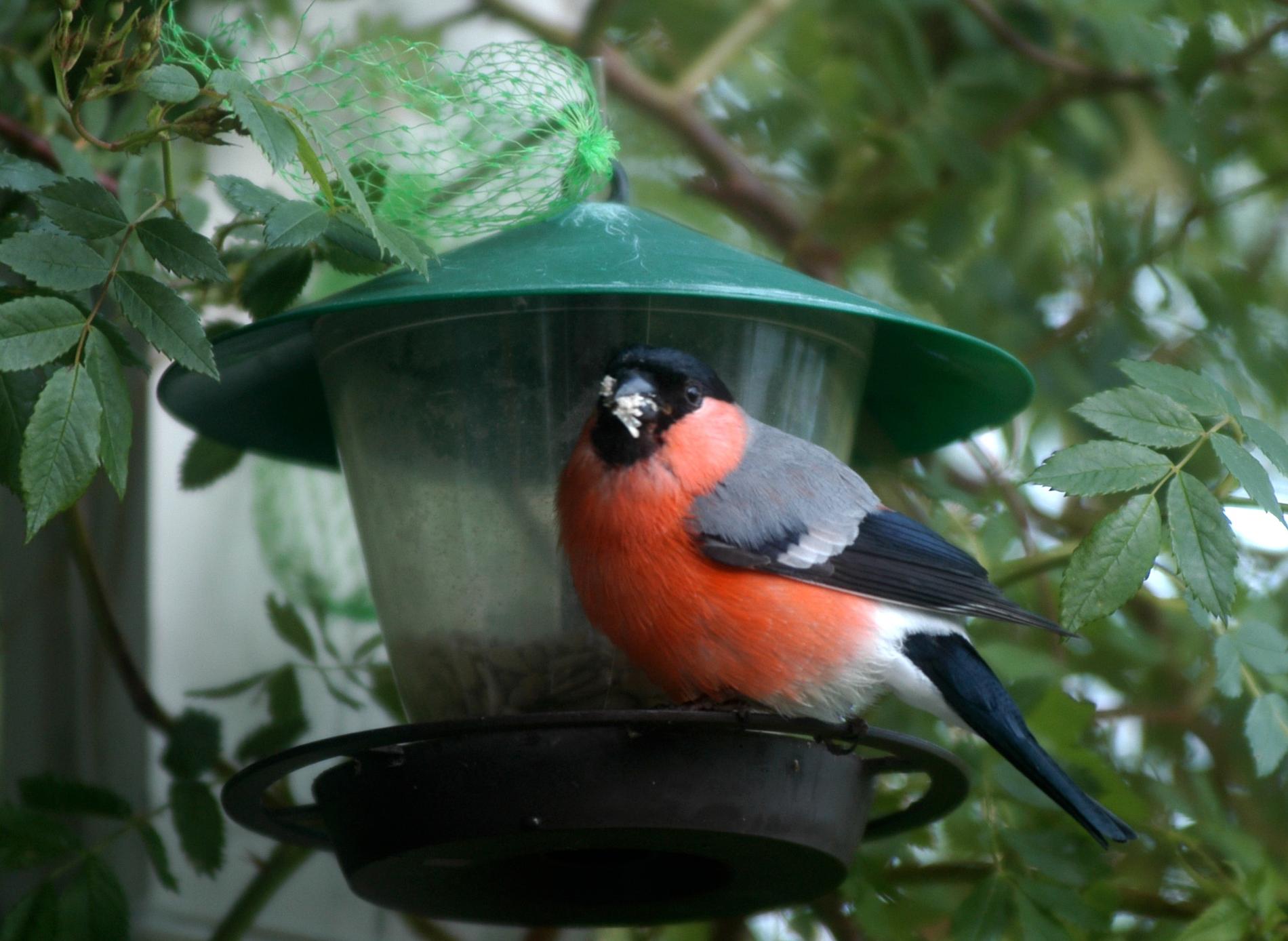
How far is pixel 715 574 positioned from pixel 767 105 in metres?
2.26

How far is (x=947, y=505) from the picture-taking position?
11.6 ft

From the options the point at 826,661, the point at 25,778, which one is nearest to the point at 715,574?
the point at 826,661

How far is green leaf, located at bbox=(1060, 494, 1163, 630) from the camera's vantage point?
2.05 m

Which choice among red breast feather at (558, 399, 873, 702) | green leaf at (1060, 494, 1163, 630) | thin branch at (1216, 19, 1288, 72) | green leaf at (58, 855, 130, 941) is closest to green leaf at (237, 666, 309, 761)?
green leaf at (58, 855, 130, 941)

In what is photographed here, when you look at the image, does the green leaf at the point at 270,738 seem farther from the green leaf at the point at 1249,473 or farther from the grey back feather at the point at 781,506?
the green leaf at the point at 1249,473

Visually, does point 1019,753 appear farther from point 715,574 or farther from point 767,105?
point 767,105

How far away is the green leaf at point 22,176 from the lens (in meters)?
2.04

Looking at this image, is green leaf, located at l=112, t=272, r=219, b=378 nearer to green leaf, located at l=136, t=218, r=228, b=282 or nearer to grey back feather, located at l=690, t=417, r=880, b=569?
green leaf, located at l=136, t=218, r=228, b=282

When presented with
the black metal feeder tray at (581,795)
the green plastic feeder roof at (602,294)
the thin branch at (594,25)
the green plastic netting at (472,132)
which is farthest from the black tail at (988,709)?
the thin branch at (594,25)

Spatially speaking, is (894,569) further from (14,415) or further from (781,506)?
(14,415)

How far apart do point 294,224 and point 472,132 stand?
852 mm

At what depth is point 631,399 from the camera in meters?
2.27

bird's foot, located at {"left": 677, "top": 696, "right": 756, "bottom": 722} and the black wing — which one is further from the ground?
the black wing

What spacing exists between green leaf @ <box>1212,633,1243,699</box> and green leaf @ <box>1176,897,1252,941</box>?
1.69 feet
